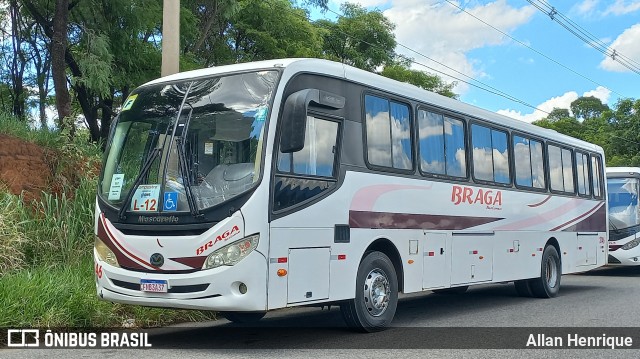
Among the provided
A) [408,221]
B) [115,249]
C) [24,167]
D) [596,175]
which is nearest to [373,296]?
[408,221]

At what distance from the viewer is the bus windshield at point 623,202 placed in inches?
814

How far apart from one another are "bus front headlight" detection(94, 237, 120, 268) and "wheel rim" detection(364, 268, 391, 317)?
3.02m

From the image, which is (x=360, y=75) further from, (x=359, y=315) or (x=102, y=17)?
(x=102, y=17)

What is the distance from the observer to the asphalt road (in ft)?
25.2

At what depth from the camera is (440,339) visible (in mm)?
8727

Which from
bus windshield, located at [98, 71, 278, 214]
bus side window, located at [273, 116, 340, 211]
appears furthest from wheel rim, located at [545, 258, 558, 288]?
bus windshield, located at [98, 71, 278, 214]

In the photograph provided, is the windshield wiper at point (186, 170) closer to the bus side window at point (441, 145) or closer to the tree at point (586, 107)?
the bus side window at point (441, 145)

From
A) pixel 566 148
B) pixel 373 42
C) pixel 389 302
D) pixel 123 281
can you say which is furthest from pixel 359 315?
pixel 373 42

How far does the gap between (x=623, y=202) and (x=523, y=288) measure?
833cm

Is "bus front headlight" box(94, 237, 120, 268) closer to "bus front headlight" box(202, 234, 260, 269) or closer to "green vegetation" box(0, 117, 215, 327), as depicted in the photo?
"green vegetation" box(0, 117, 215, 327)

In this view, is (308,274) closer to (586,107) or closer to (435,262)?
(435,262)

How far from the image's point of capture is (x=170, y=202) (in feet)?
25.1

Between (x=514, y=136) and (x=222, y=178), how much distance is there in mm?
7460

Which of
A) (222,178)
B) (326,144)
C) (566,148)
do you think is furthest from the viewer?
(566,148)
